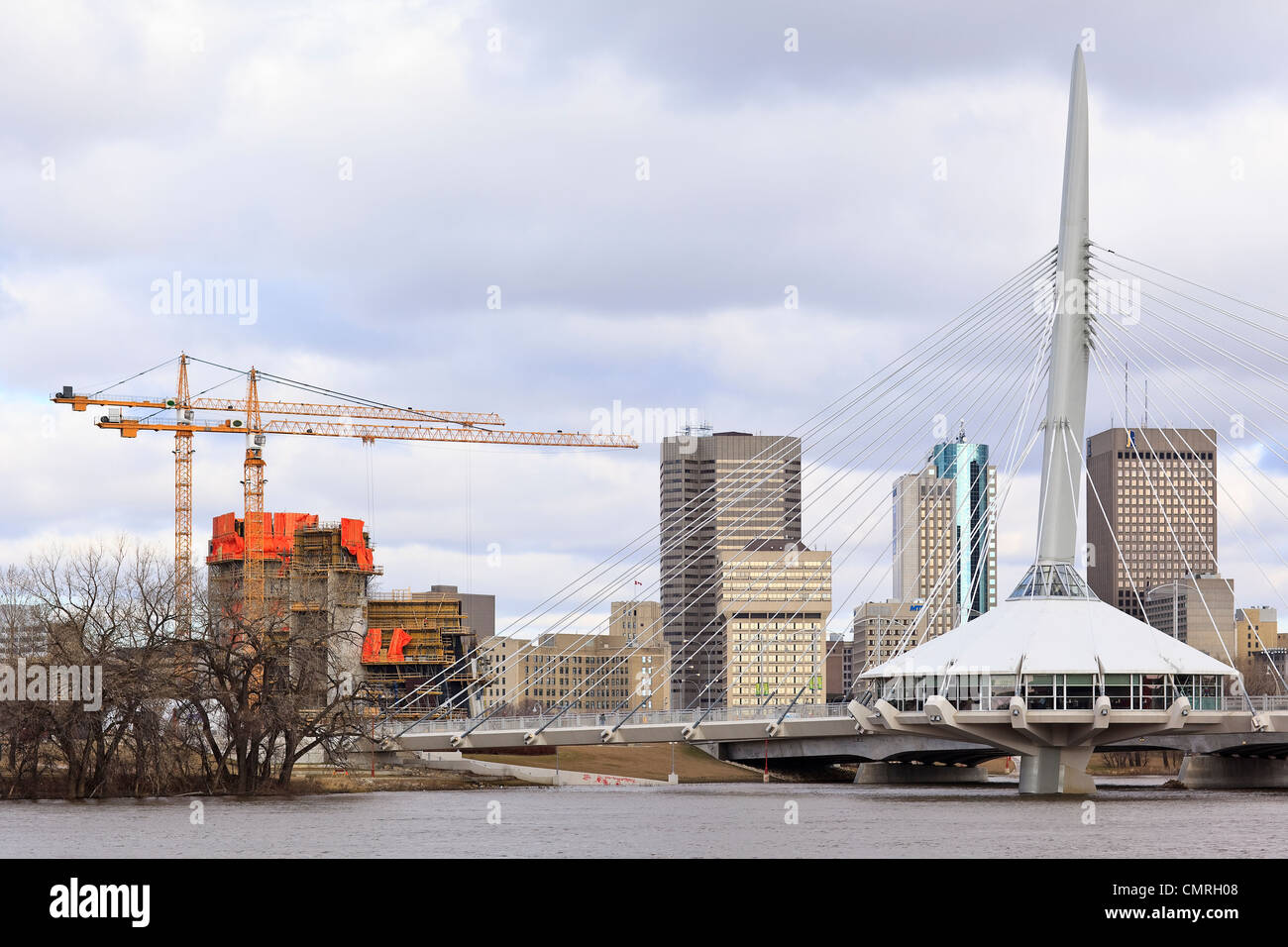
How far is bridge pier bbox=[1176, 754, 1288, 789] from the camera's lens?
136 meters

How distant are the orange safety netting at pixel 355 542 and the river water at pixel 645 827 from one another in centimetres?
9723

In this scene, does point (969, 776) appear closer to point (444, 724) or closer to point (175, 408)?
point (444, 724)

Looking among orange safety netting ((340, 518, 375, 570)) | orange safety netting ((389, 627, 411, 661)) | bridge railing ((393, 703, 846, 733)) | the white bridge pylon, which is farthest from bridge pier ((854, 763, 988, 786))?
orange safety netting ((340, 518, 375, 570))

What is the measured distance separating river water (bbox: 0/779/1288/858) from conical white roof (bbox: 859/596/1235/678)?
7.33 metres

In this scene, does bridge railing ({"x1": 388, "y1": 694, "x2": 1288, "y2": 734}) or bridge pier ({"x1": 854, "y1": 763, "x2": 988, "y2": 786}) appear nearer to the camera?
bridge railing ({"x1": 388, "y1": 694, "x2": 1288, "y2": 734})

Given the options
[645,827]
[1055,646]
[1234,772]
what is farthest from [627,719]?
[1234,772]

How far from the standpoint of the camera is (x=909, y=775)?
479 feet

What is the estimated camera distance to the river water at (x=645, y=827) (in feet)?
195

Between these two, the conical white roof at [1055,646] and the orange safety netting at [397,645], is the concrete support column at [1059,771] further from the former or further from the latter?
the orange safety netting at [397,645]

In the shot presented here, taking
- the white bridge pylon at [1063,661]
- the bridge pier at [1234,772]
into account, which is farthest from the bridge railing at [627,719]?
the bridge pier at [1234,772]
